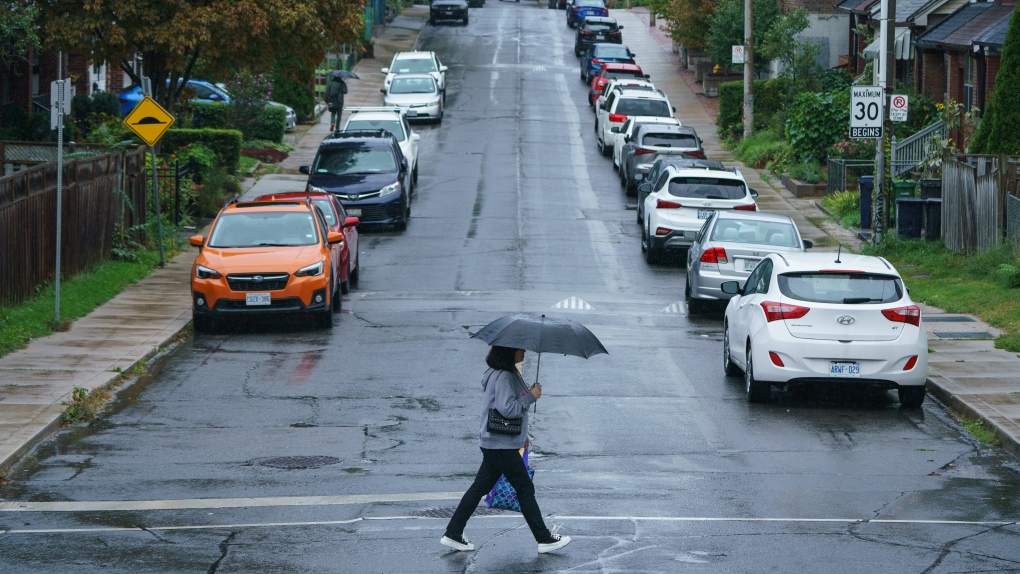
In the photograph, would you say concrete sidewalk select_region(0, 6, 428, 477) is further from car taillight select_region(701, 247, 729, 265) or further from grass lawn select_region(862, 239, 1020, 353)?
grass lawn select_region(862, 239, 1020, 353)

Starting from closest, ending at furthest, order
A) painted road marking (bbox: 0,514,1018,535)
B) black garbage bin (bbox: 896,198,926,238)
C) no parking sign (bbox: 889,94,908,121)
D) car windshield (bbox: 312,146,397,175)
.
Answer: painted road marking (bbox: 0,514,1018,535)
no parking sign (bbox: 889,94,908,121)
black garbage bin (bbox: 896,198,926,238)
car windshield (bbox: 312,146,397,175)

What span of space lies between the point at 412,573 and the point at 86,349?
938cm

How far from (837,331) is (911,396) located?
1096 mm

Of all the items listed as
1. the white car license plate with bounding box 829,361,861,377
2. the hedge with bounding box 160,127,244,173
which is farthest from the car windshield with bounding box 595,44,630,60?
the white car license plate with bounding box 829,361,861,377


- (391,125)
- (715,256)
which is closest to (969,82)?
(391,125)

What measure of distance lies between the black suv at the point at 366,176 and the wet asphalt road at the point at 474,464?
6.56 m

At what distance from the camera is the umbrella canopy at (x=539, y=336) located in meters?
8.48

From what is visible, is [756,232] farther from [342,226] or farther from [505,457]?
[505,457]

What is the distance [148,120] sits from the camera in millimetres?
22859

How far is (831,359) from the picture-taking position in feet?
44.5

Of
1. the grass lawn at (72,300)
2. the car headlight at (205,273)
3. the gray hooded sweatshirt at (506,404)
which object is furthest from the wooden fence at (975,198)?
the gray hooded sweatshirt at (506,404)

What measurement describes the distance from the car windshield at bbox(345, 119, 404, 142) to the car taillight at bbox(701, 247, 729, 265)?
1529 cm

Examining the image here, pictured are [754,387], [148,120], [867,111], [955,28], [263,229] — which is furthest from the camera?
[955,28]

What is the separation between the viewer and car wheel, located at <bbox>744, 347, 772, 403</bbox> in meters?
13.9
